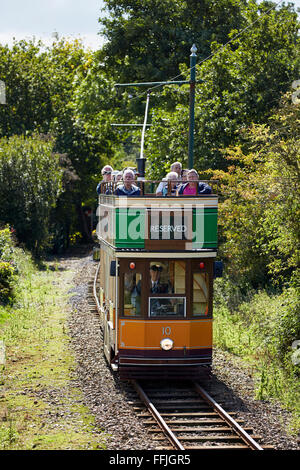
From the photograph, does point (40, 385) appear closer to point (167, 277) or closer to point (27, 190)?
point (167, 277)

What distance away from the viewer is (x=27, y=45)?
49500 mm

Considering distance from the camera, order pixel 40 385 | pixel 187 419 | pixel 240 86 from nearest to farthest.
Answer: pixel 187 419, pixel 40 385, pixel 240 86

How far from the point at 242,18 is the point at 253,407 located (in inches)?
1092

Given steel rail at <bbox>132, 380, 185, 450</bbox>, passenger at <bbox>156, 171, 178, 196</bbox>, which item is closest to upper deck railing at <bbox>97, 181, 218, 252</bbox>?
passenger at <bbox>156, 171, 178, 196</bbox>

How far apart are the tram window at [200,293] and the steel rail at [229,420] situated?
1.44m

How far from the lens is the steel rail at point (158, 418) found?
987 centimetres

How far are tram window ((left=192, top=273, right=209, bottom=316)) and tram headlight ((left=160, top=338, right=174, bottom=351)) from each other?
710mm

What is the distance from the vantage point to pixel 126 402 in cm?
1218

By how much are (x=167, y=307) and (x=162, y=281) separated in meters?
0.50

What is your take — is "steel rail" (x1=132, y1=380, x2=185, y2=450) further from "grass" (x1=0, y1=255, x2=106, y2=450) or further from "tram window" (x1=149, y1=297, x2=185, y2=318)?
"tram window" (x1=149, y1=297, x2=185, y2=318)

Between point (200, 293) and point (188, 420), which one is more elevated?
point (200, 293)

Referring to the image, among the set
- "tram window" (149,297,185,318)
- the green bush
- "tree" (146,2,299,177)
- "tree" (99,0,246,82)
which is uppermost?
"tree" (99,0,246,82)

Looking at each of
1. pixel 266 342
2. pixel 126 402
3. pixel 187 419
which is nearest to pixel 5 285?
pixel 266 342

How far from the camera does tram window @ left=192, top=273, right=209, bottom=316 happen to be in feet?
42.9
